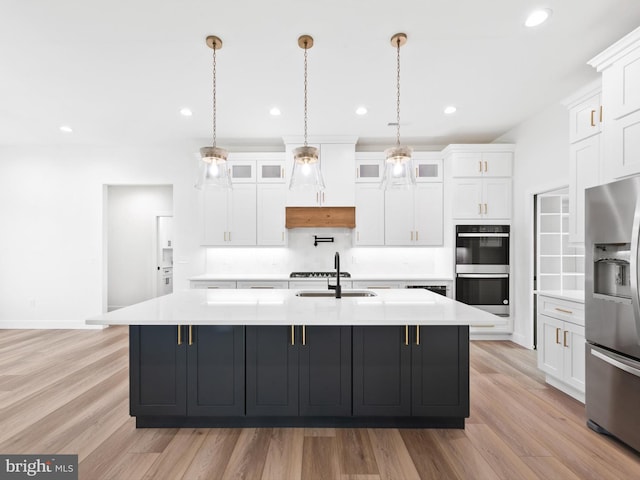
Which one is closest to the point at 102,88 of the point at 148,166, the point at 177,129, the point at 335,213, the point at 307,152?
the point at 177,129

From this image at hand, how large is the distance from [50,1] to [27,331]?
5027 mm

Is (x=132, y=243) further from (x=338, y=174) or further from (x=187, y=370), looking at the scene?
(x=187, y=370)

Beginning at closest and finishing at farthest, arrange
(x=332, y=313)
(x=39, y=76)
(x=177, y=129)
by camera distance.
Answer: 1. (x=332, y=313)
2. (x=39, y=76)
3. (x=177, y=129)

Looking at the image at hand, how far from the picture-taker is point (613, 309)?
2217mm

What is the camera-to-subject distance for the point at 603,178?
8.34 feet

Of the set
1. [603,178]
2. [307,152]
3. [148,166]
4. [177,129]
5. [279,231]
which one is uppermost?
[177,129]

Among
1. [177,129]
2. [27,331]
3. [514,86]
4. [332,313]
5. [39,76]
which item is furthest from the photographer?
[27,331]

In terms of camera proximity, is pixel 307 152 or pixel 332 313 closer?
pixel 332 313

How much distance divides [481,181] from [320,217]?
233cm

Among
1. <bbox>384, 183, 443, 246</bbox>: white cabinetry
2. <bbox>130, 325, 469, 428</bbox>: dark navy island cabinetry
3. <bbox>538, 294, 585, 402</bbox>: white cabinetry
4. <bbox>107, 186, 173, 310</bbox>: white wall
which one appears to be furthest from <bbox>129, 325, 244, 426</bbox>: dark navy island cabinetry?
<bbox>107, 186, 173, 310</bbox>: white wall

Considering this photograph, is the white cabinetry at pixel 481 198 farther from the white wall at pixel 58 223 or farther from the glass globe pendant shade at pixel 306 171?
the white wall at pixel 58 223

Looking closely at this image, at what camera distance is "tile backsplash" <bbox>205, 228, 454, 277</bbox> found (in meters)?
5.20

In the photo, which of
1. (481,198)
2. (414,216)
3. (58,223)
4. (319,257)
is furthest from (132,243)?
(481,198)

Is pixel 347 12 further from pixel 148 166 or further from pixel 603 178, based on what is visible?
pixel 148 166
